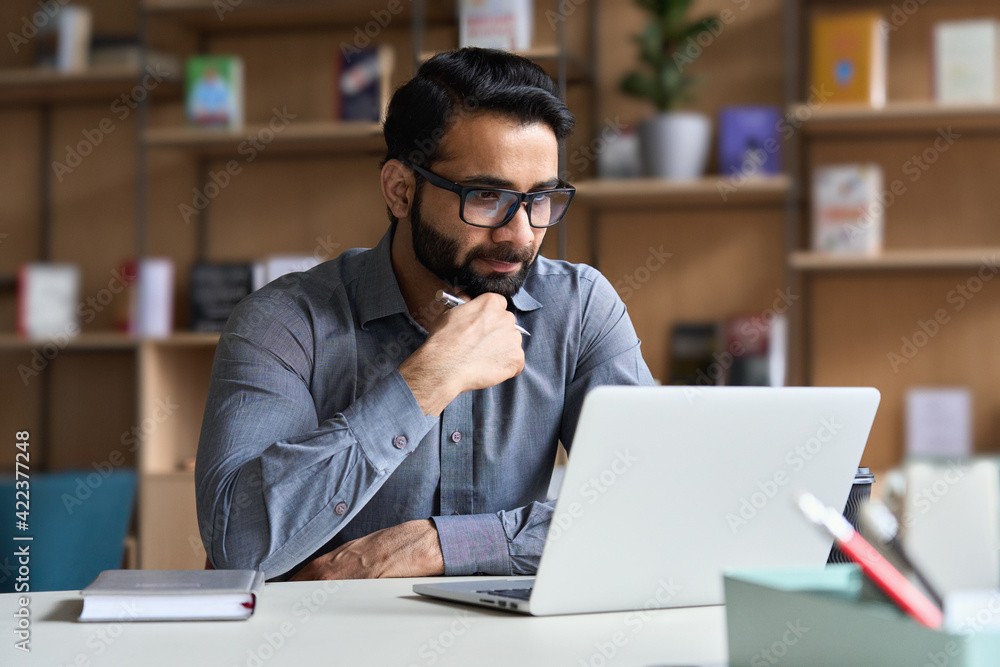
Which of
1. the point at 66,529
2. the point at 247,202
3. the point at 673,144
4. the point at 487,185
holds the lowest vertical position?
the point at 66,529

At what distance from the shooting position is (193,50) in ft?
12.0

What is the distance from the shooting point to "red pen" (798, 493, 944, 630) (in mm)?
688

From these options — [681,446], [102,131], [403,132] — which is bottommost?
[681,446]

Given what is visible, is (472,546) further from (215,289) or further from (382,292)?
(215,289)

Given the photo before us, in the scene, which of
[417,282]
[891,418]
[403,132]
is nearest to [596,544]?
[417,282]

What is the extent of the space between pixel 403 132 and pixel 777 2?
1.90m

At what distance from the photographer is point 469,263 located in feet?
5.64

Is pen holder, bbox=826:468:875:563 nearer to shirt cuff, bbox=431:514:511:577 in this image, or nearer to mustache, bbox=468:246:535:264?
shirt cuff, bbox=431:514:511:577

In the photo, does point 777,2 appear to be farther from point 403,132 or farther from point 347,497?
point 347,497

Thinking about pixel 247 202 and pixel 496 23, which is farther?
pixel 247 202

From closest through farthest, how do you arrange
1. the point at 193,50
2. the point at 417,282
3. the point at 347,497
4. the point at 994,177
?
the point at 347,497, the point at 417,282, the point at 994,177, the point at 193,50

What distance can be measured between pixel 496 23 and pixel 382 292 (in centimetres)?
168

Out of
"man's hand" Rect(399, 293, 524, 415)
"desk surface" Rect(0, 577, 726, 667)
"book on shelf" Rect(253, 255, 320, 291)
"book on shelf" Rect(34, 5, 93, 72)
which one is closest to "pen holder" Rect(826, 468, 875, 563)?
"desk surface" Rect(0, 577, 726, 667)

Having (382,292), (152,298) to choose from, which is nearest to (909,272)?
(382,292)
